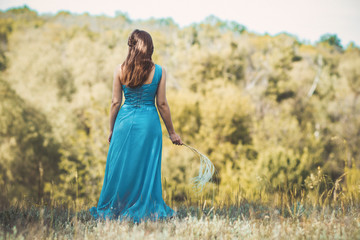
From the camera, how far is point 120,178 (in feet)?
11.5

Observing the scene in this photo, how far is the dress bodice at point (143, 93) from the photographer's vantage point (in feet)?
11.9

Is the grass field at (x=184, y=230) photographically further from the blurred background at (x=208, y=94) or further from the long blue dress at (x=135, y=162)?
the blurred background at (x=208, y=94)

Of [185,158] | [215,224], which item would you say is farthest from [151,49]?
[185,158]

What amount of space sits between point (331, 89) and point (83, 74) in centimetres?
2364

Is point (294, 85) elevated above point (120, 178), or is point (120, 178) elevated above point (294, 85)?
point (294, 85)

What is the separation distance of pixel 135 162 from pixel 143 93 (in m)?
0.73

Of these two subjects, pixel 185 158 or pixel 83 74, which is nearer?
pixel 185 158

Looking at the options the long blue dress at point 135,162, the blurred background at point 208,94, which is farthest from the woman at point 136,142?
the blurred background at point 208,94

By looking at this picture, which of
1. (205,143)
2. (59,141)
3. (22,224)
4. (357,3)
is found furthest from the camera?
(205,143)

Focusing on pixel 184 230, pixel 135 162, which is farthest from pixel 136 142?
pixel 184 230

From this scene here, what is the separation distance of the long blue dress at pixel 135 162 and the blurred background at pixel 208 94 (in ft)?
54.3

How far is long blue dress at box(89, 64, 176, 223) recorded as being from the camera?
3482mm

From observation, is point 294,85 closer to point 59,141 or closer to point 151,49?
point 59,141

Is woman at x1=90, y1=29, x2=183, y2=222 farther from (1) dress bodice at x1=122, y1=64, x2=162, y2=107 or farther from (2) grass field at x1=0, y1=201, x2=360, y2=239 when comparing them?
(2) grass field at x1=0, y1=201, x2=360, y2=239
